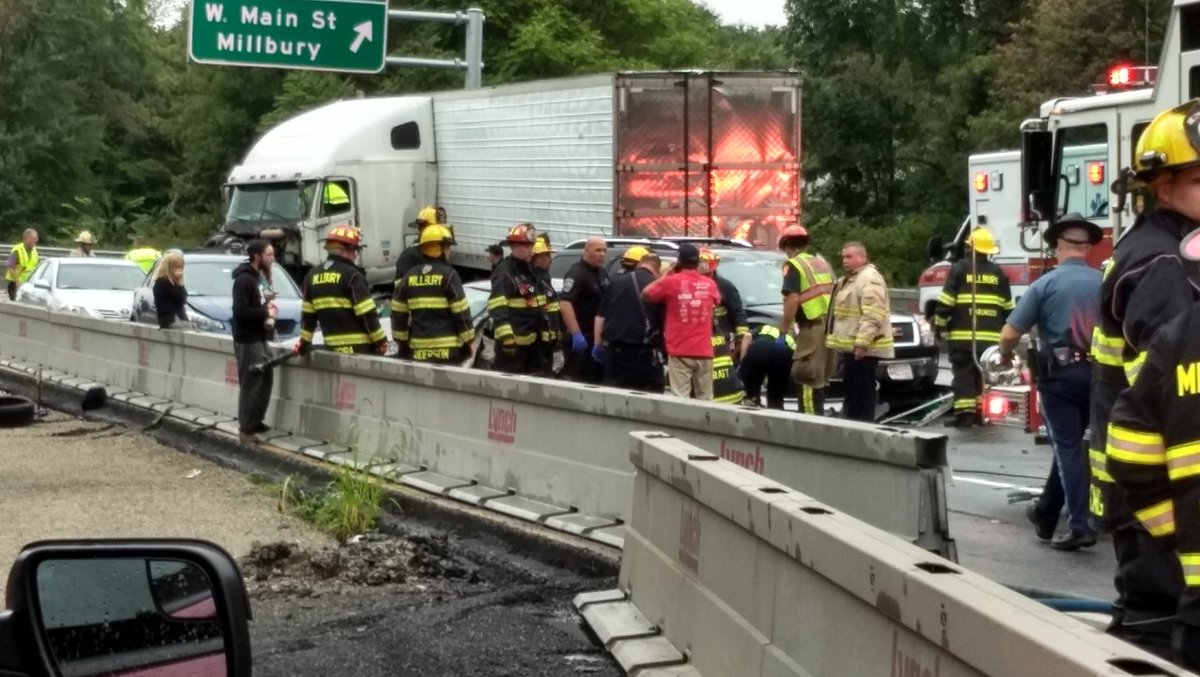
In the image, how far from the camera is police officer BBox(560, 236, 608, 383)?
1650cm

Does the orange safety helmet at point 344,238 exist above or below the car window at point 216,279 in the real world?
above

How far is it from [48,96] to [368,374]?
6095cm

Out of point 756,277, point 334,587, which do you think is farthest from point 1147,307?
point 756,277

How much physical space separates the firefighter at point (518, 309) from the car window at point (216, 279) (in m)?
8.40

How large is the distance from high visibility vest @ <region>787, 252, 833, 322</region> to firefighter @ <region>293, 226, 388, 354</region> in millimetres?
3379

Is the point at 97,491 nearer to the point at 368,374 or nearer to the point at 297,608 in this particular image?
the point at 368,374

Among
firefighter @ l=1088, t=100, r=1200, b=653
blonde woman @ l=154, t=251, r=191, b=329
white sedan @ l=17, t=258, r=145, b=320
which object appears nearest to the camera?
Answer: firefighter @ l=1088, t=100, r=1200, b=653

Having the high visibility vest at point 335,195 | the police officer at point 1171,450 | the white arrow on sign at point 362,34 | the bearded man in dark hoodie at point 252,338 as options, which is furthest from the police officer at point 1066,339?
the high visibility vest at point 335,195

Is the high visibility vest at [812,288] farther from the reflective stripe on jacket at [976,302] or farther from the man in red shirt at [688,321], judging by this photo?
the reflective stripe on jacket at [976,302]

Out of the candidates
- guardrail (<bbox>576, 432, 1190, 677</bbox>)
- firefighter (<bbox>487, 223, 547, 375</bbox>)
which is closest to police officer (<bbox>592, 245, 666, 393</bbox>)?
firefighter (<bbox>487, 223, 547, 375</bbox>)

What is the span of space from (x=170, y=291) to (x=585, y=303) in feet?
20.6

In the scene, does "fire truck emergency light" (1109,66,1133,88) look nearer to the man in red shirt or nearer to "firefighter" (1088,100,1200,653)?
the man in red shirt

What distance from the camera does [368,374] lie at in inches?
576

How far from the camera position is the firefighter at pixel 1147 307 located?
4625 millimetres
